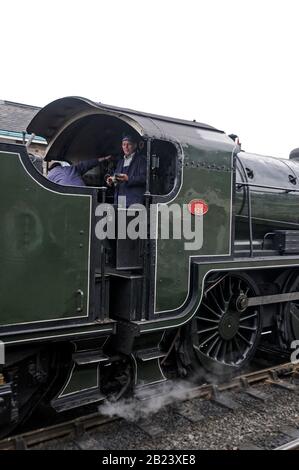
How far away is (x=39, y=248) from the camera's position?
3.16 m

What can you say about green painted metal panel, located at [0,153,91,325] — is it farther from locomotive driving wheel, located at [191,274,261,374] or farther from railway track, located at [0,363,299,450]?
locomotive driving wheel, located at [191,274,261,374]

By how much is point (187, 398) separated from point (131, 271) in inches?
56.8

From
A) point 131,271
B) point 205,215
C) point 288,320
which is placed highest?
point 205,215

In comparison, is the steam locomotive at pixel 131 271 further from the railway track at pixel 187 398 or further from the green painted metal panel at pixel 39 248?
the railway track at pixel 187 398

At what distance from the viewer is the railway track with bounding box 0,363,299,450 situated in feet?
10.9

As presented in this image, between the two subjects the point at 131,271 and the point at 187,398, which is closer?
the point at 131,271

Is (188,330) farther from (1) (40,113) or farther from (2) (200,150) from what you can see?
(1) (40,113)

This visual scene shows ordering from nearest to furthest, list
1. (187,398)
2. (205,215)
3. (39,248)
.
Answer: (39,248) → (205,215) → (187,398)

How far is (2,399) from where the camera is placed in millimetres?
3025

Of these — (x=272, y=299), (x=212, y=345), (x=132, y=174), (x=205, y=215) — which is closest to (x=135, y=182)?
(x=132, y=174)

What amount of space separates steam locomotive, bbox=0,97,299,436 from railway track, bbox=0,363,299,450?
0.54 ft

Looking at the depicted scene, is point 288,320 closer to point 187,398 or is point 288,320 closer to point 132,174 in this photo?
point 187,398

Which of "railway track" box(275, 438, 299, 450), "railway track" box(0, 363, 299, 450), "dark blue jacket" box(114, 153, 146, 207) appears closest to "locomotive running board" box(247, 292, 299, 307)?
"railway track" box(0, 363, 299, 450)

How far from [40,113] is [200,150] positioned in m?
1.73
